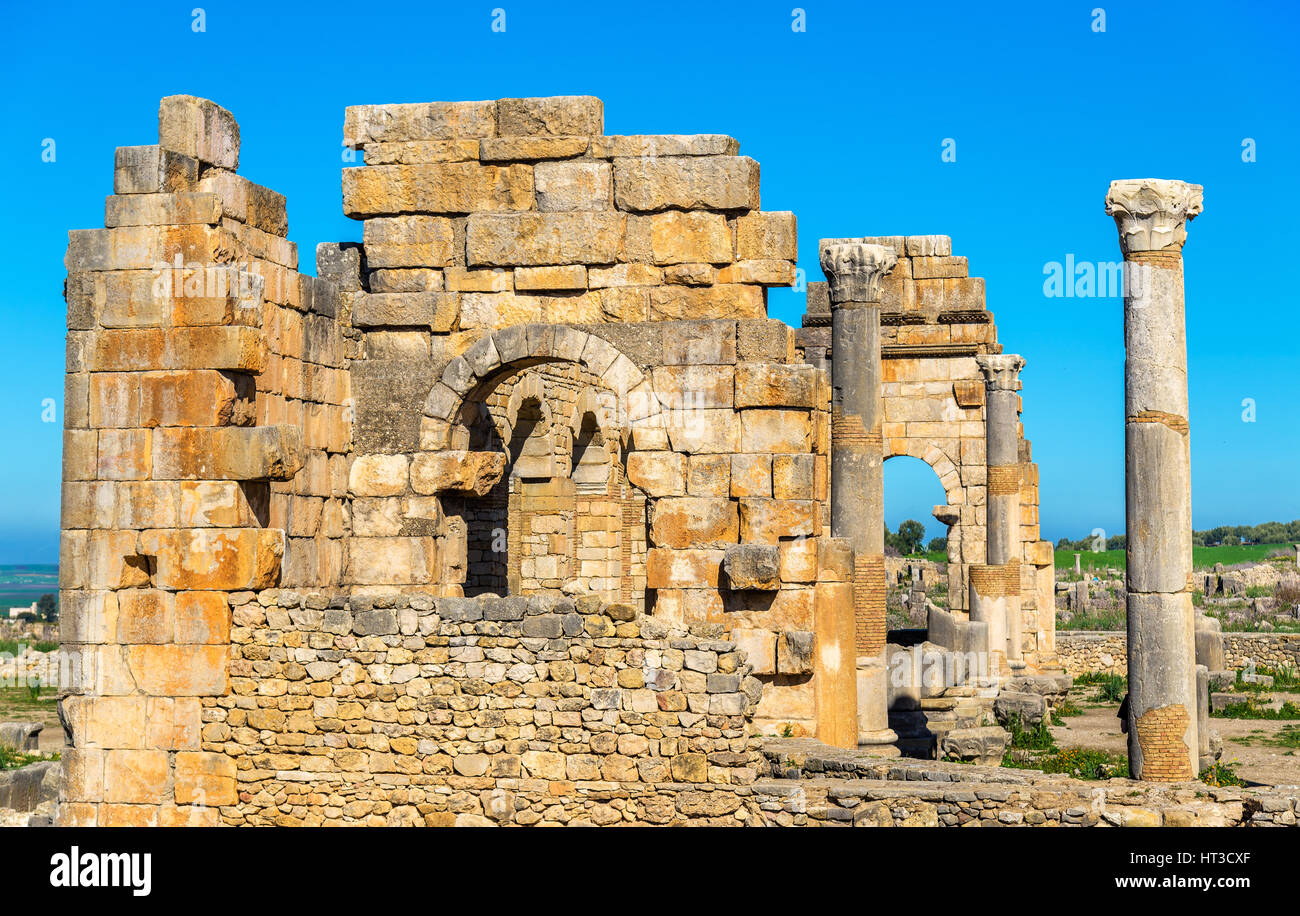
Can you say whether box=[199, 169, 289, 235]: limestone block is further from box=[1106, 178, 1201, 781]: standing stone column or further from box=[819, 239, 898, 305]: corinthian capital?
box=[1106, 178, 1201, 781]: standing stone column

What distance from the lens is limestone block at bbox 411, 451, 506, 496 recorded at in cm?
1152

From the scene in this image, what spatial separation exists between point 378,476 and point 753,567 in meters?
3.20

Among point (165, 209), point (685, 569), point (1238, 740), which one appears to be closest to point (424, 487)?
point (685, 569)

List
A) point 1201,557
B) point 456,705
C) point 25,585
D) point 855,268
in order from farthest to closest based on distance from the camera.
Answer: point 25,585
point 1201,557
point 855,268
point 456,705

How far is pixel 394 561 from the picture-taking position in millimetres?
11570

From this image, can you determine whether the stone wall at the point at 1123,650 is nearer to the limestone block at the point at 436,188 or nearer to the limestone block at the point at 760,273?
the limestone block at the point at 760,273

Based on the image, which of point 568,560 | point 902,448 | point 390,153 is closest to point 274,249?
point 390,153

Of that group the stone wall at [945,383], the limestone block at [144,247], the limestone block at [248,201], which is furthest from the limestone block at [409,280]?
the stone wall at [945,383]

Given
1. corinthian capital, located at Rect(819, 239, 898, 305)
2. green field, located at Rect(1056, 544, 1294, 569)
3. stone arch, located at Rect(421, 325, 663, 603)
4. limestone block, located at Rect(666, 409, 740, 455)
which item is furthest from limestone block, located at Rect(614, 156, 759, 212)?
green field, located at Rect(1056, 544, 1294, 569)

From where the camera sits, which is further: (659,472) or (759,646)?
(659,472)

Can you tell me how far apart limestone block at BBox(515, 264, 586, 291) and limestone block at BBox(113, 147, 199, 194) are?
261 centimetres

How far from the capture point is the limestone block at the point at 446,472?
11.5 meters

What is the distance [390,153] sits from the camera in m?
11.8

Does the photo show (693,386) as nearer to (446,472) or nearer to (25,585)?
(446,472)
